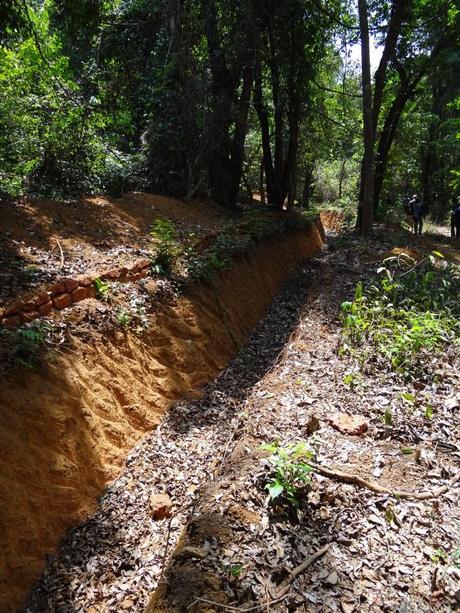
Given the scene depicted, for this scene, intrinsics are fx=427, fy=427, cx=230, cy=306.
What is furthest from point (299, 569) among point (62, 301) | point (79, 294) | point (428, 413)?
point (79, 294)

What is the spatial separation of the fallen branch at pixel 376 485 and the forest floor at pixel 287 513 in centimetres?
2

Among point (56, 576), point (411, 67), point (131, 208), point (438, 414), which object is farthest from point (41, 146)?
point (411, 67)

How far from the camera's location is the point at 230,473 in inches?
151

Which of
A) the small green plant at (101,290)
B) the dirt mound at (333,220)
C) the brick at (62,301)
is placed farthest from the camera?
the dirt mound at (333,220)

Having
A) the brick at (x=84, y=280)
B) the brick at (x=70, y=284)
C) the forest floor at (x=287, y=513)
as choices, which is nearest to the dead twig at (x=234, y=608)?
the forest floor at (x=287, y=513)

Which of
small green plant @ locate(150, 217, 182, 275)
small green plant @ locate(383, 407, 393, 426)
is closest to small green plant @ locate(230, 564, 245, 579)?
small green plant @ locate(383, 407, 393, 426)

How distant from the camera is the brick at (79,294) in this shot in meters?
5.68

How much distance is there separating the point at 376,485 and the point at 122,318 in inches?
151

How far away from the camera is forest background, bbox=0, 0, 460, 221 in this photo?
9.23 meters

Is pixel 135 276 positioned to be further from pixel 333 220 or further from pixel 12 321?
pixel 333 220

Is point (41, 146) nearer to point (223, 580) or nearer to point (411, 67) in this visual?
point (223, 580)

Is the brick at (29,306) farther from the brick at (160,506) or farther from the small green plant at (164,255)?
the brick at (160,506)

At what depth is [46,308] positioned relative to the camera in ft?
17.3

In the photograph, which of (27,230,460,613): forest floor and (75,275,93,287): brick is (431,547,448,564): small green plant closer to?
(27,230,460,613): forest floor
